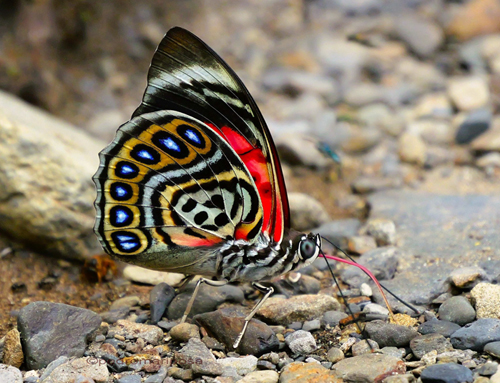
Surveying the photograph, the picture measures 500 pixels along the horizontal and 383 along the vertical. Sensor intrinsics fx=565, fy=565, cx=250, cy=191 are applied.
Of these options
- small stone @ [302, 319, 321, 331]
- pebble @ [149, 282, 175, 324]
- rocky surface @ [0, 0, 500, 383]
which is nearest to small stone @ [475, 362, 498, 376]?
rocky surface @ [0, 0, 500, 383]

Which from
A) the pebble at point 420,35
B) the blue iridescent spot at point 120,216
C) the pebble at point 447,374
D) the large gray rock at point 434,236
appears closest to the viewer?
the pebble at point 447,374

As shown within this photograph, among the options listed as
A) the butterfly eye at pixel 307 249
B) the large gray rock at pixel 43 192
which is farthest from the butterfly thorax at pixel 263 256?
the large gray rock at pixel 43 192

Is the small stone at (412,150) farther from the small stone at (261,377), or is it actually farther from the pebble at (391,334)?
the small stone at (261,377)

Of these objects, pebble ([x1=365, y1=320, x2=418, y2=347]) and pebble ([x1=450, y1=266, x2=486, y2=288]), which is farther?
pebble ([x1=450, y1=266, x2=486, y2=288])

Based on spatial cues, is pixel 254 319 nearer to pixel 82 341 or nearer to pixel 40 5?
pixel 82 341

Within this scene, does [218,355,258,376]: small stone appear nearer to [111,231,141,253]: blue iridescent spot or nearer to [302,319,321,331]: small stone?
[302,319,321,331]: small stone

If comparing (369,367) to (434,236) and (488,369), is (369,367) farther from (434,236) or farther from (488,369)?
(434,236)

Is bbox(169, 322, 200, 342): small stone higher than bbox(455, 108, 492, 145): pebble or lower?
lower
